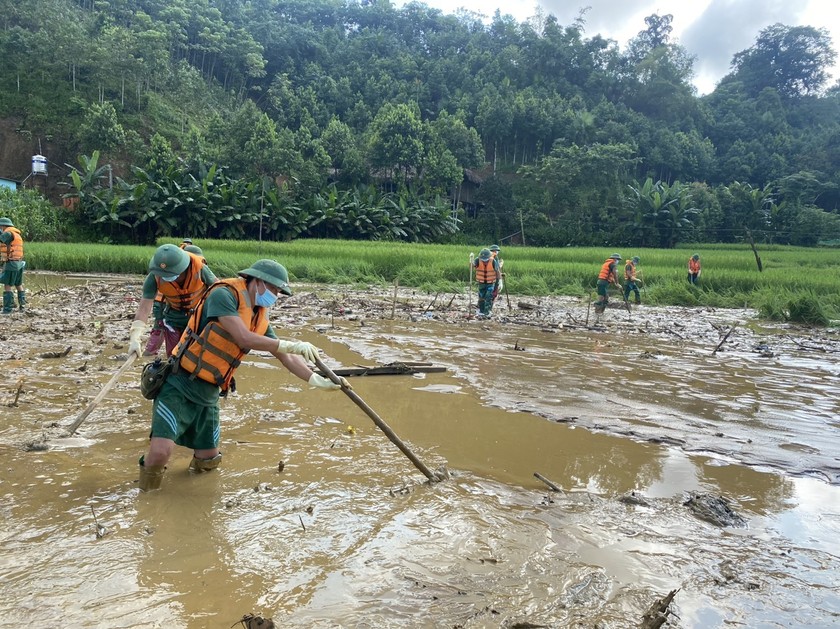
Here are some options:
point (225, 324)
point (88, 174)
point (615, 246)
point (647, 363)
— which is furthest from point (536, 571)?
point (615, 246)

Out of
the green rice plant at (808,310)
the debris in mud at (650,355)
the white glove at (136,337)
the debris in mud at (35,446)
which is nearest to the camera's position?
the debris in mud at (35,446)

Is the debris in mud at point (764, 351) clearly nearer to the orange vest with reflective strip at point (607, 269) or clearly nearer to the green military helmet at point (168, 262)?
the orange vest with reflective strip at point (607, 269)

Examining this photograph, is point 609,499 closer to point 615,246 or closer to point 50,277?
point 50,277

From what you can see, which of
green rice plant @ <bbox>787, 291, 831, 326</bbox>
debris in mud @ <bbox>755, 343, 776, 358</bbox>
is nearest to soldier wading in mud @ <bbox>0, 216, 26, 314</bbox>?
debris in mud @ <bbox>755, 343, 776, 358</bbox>

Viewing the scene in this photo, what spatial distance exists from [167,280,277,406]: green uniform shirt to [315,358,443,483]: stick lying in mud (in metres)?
0.58

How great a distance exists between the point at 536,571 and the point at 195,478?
2.09 m

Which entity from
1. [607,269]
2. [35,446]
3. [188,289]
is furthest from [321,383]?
[607,269]

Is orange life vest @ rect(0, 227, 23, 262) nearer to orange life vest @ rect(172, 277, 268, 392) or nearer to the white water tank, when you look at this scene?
orange life vest @ rect(172, 277, 268, 392)

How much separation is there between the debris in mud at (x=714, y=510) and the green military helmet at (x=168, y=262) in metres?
3.71

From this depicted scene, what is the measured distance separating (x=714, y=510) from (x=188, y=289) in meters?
4.03

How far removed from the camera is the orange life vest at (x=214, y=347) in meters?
3.39

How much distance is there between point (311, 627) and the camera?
232 cm

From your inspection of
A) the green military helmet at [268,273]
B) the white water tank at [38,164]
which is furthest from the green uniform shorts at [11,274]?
the white water tank at [38,164]

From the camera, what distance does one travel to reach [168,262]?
4.33m
